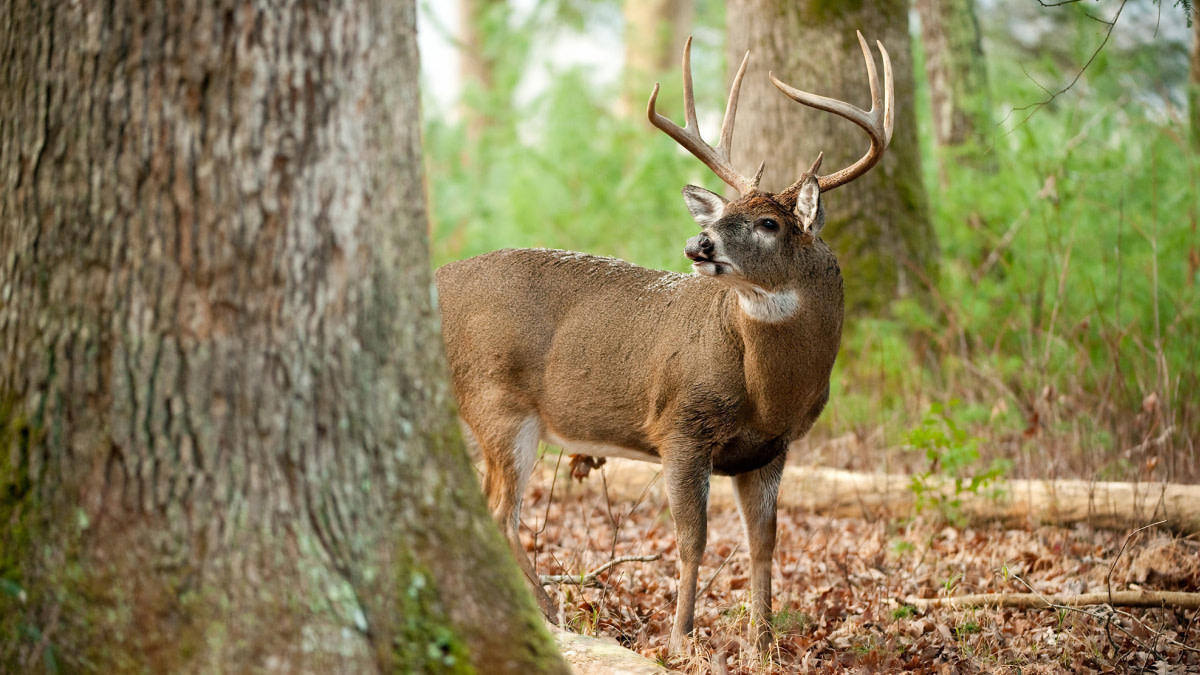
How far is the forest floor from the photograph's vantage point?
173 inches

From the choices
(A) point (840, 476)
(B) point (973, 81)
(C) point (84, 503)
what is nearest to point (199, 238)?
(C) point (84, 503)

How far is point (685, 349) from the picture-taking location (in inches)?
201

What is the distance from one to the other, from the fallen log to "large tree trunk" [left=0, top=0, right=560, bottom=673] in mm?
3089

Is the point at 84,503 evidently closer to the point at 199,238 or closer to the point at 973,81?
the point at 199,238

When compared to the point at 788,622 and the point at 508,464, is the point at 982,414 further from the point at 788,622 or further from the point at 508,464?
the point at 508,464

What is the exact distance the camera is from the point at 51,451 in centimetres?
261

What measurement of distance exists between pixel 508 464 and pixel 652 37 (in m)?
14.5

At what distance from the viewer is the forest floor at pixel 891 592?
14.4ft

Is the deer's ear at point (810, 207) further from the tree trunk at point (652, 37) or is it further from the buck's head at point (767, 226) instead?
the tree trunk at point (652, 37)

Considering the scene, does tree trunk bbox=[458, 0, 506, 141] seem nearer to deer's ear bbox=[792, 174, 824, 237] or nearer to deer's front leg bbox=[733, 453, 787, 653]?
deer's front leg bbox=[733, 453, 787, 653]

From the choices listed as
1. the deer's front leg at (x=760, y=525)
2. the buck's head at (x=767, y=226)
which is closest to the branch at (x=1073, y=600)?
the deer's front leg at (x=760, y=525)

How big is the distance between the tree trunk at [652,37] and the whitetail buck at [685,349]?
42.9ft

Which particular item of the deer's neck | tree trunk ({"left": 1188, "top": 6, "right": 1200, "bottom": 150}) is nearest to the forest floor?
the deer's neck

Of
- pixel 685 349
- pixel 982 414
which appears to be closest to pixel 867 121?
pixel 685 349
